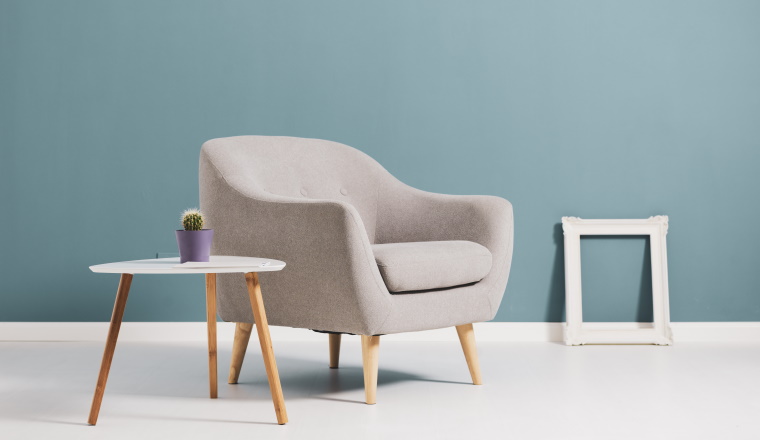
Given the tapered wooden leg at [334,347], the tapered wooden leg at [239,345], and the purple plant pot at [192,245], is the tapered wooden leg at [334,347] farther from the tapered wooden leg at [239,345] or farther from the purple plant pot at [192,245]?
the purple plant pot at [192,245]

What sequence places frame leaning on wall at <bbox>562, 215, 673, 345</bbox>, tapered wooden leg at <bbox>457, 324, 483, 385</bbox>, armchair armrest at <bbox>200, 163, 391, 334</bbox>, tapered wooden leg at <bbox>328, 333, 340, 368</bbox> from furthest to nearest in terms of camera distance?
frame leaning on wall at <bbox>562, 215, 673, 345</bbox>
tapered wooden leg at <bbox>328, 333, 340, 368</bbox>
tapered wooden leg at <bbox>457, 324, 483, 385</bbox>
armchair armrest at <bbox>200, 163, 391, 334</bbox>

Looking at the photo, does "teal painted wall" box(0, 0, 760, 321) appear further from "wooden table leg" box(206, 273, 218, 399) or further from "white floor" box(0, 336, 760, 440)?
"wooden table leg" box(206, 273, 218, 399)

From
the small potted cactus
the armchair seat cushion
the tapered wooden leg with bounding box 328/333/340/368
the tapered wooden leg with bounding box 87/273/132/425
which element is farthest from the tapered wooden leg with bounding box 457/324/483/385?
the tapered wooden leg with bounding box 87/273/132/425

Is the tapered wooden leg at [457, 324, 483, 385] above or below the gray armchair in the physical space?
below

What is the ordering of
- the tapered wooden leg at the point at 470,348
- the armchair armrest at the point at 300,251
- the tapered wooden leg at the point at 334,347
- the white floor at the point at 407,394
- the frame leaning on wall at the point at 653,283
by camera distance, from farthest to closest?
the frame leaning on wall at the point at 653,283 < the tapered wooden leg at the point at 334,347 < the tapered wooden leg at the point at 470,348 < the armchair armrest at the point at 300,251 < the white floor at the point at 407,394

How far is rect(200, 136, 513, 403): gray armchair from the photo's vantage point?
88.3 inches

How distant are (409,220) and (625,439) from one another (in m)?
1.18

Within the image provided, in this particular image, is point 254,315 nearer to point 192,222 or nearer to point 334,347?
point 192,222

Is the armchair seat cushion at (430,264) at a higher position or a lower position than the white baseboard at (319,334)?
higher

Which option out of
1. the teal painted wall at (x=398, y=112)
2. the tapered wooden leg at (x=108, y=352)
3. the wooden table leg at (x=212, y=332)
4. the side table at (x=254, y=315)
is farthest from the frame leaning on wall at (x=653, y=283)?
A: the tapered wooden leg at (x=108, y=352)

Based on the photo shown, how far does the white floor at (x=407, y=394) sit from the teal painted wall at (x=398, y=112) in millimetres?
511

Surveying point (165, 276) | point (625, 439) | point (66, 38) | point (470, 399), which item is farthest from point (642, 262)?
point (66, 38)

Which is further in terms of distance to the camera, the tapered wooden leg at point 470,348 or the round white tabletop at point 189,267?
the tapered wooden leg at point 470,348

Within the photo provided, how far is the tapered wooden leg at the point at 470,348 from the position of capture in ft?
8.35
